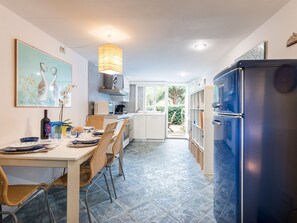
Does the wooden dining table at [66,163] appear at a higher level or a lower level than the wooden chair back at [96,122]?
lower

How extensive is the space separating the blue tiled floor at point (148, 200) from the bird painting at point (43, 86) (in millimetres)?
1298

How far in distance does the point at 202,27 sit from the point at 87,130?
7.08ft

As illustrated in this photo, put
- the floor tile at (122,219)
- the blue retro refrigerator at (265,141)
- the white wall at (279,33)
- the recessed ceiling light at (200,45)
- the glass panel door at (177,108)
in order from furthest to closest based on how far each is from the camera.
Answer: the glass panel door at (177,108), the recessed ceiling light at (200,45), the floor tile at (122,219), the white wall at (279,33), the blue retro refrigerator at (265,141)

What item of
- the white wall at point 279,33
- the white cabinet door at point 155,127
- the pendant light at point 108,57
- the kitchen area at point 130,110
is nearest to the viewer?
the white wall at point 279,33

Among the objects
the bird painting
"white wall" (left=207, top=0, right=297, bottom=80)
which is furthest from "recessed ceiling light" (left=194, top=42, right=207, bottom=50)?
the bird painting

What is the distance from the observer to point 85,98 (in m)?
3.83

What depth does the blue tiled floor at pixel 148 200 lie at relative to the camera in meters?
1.90

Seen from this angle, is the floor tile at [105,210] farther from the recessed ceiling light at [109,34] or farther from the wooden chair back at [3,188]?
the recessed ceiling light at [109,34]

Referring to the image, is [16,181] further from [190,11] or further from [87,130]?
[190,11]

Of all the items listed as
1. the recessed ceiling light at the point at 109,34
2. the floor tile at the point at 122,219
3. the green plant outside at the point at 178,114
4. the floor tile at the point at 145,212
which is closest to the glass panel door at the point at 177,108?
the green plant outside at the point at 178,114

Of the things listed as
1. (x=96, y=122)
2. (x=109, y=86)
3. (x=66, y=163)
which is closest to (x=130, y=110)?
(x=109, y=86)

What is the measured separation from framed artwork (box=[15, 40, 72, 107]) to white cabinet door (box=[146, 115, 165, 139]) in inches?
149

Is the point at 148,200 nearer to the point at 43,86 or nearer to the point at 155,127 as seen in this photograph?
the point at 43,86

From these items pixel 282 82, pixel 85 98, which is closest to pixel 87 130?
pixel 85 98
